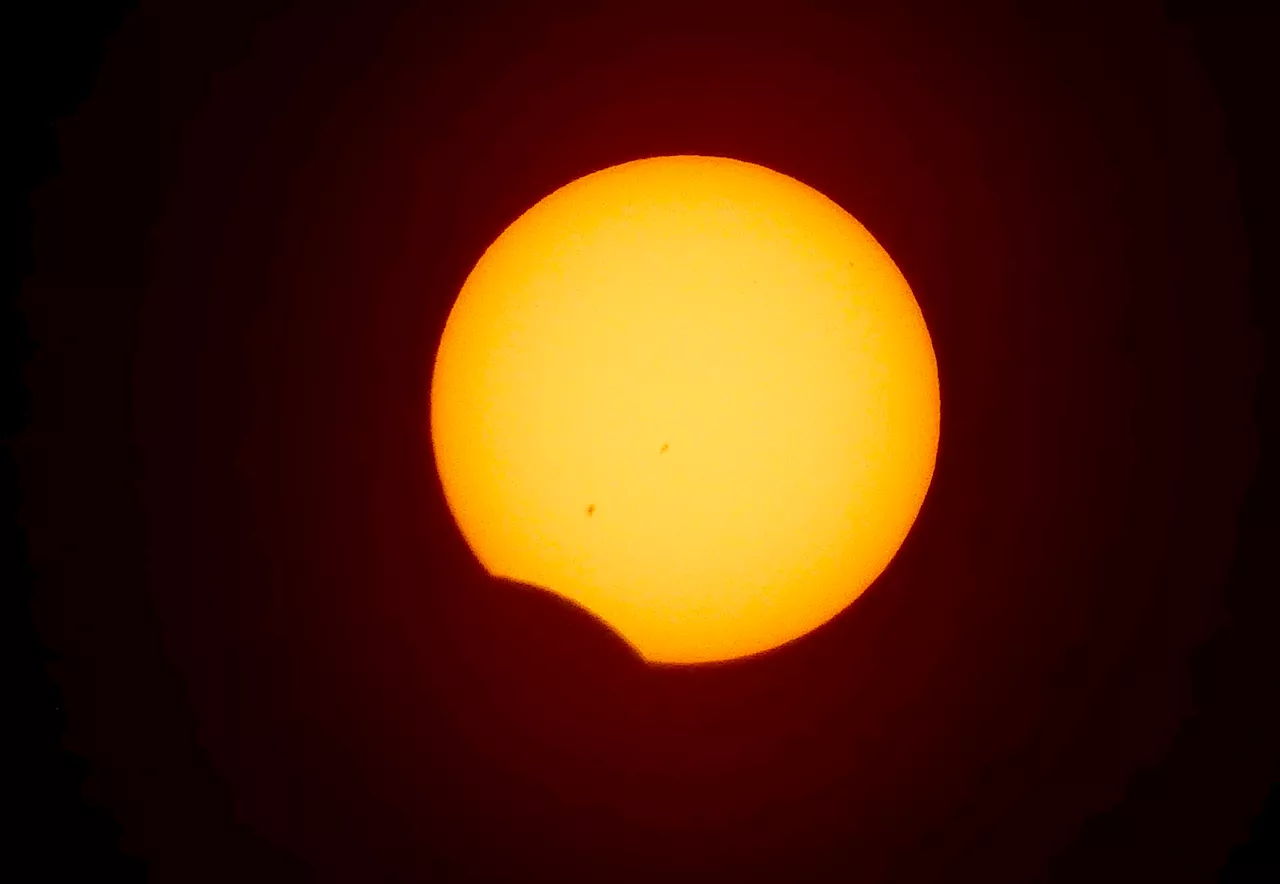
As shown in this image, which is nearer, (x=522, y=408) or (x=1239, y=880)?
(x=522, y=408)

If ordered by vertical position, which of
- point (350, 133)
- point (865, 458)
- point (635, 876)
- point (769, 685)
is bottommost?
point (635, 876)

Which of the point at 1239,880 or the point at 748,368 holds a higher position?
the point at 748,368

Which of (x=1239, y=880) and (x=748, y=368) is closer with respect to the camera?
(x=748, y=368)

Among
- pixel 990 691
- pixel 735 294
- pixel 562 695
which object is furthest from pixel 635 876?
pixel 735 294

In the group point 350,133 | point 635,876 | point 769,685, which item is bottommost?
point 635,876

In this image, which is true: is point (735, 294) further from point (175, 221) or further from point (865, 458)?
point (175, 221)

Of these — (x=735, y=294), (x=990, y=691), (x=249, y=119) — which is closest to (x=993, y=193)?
(x=735, y=294)

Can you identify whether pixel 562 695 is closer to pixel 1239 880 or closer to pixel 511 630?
pixel 511 630
